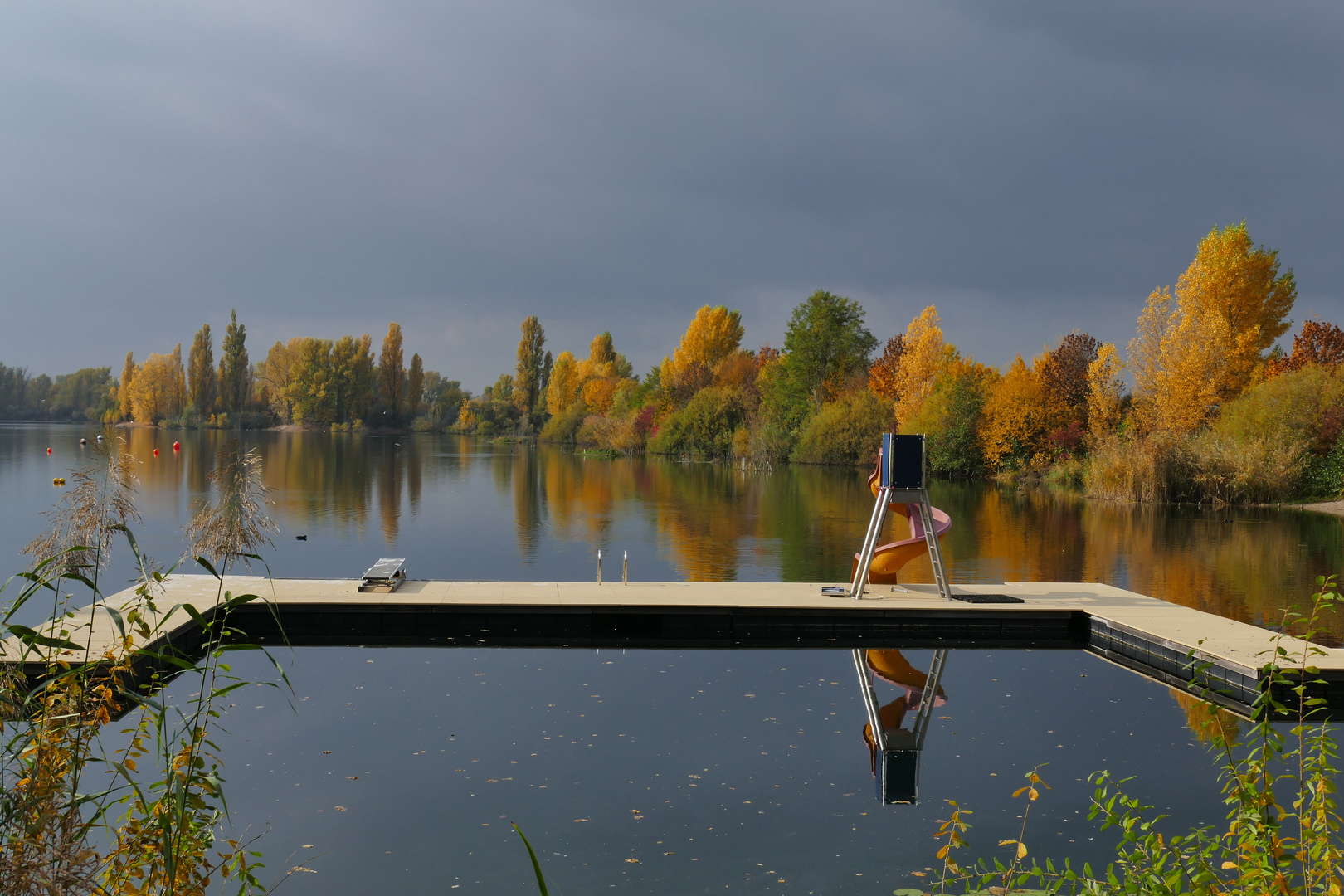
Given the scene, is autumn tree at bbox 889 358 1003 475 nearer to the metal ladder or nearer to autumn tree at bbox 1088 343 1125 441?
autumn tree at bbox 1088 343 1125 441

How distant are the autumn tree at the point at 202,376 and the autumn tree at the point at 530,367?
2506cm

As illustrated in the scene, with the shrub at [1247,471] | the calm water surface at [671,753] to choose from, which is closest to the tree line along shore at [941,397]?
the shrub at [1247,471]

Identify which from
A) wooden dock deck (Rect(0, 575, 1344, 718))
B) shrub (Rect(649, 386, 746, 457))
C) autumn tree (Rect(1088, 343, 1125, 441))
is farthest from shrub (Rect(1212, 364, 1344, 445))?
shrub (Rect(649, 386, 746, 457))

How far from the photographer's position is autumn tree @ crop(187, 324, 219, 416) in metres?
78.1

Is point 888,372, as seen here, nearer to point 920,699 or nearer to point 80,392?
point 920,699

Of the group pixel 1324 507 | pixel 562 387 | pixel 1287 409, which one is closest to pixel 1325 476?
pixel 1324 507

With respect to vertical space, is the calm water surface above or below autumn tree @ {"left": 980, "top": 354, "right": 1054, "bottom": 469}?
below

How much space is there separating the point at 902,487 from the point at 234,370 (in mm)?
78647

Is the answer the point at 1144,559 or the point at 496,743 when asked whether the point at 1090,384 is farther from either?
the point at 496,743

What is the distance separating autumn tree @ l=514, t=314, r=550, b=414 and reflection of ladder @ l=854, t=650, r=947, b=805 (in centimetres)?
7066

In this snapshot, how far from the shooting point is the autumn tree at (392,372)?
3275 inches

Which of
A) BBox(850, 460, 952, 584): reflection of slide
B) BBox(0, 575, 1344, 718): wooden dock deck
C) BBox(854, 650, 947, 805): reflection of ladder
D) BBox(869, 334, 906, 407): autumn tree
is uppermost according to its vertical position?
BBox(869, 334, 906, 407): autumn tree

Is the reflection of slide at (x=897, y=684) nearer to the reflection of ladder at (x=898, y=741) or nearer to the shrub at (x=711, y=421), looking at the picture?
the reflection of ladder at (x=898, y=741)

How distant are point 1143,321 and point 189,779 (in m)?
34.6
